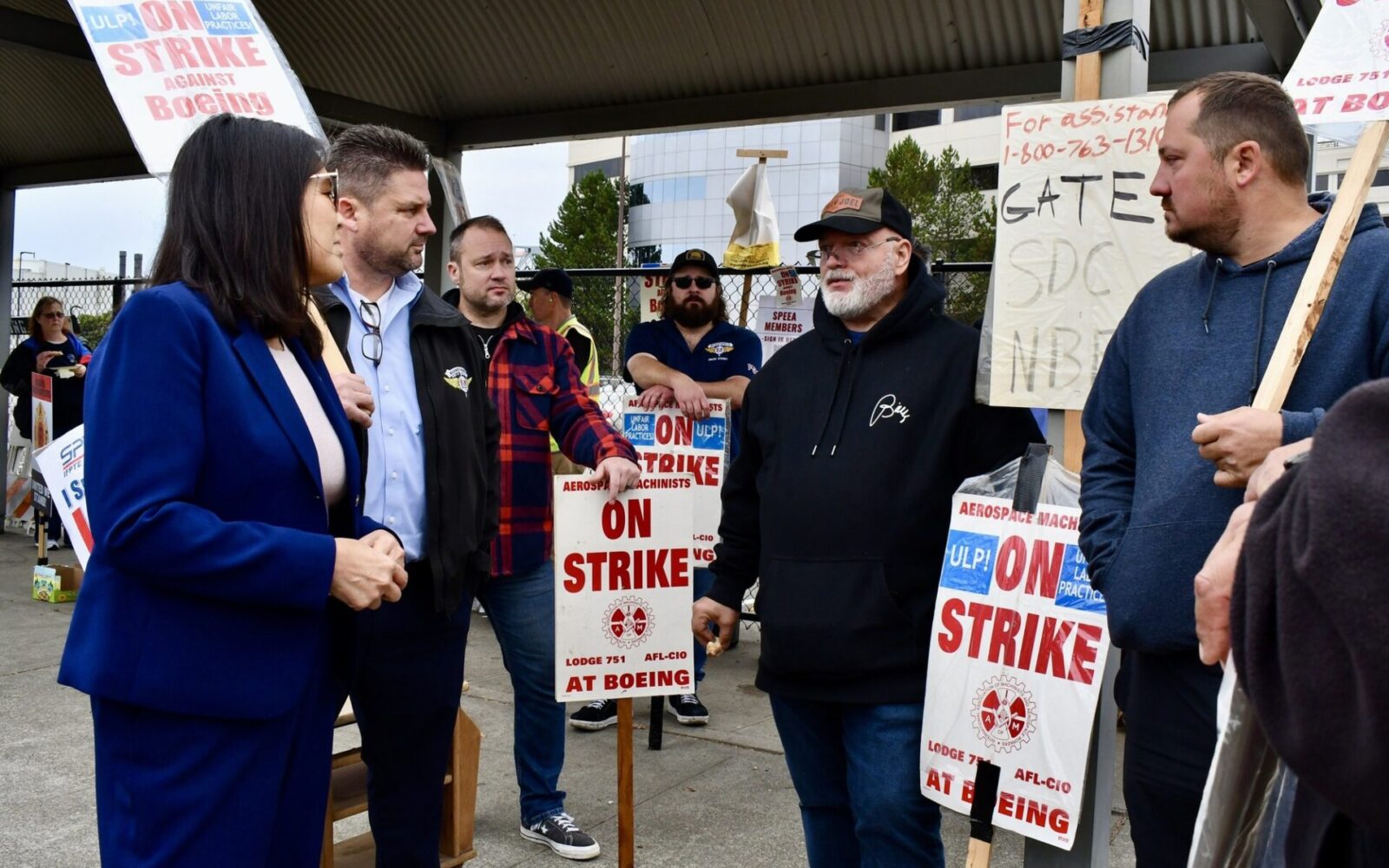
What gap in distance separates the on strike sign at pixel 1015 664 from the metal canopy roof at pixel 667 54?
3.54m

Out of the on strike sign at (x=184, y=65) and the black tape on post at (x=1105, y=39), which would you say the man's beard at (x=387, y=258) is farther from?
the black tape on post at (x=1105, y=39)

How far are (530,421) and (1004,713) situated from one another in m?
2.19

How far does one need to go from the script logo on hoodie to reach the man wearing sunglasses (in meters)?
2.97

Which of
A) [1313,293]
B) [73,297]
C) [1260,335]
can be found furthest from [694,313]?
[73,297]

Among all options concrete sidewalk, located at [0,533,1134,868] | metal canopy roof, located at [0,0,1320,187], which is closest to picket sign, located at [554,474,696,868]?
concrete sidewalk, located at [0,533,1134,868]

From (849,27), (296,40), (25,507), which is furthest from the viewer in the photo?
(25,507)

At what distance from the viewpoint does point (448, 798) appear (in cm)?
364

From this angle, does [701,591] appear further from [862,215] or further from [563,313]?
[862,215]

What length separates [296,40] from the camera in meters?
8.05

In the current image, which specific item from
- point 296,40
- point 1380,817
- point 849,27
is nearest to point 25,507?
point 296,40

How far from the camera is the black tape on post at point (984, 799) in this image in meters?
2.81

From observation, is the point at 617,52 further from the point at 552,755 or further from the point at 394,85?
the point at 552,755

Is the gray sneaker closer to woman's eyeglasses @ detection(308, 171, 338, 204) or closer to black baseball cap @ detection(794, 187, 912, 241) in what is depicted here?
black baseball cap @ detection(794, 187, 912, 241)

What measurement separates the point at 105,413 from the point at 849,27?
18.1ft
